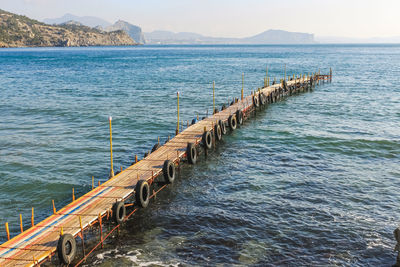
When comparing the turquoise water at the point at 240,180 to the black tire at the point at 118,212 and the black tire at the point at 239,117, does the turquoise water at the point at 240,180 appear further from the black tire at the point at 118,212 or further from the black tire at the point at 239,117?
the black tire at the point at 239,117

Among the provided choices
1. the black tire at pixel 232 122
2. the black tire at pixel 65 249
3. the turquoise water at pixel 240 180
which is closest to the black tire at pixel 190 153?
the turquoise water at pixel 240 180

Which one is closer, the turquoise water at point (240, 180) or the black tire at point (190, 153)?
the turquoise water at point (240, 180)

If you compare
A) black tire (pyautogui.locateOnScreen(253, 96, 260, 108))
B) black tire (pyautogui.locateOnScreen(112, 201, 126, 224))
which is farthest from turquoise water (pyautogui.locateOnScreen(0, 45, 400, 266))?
black tire (pyautogui.locateOnScreen(253, 96, 260, 108))

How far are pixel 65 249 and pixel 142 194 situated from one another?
24.8ft

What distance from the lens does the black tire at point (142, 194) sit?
80.8 ft

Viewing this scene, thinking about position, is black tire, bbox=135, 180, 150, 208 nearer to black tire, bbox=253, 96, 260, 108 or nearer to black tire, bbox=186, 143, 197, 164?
black tire, bbox=186, 143, 197, 164

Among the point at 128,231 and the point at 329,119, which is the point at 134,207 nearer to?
the point at 128,231

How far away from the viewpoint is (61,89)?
80938 millimetres

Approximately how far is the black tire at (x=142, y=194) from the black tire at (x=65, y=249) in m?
6.49

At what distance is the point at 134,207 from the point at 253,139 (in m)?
21.6

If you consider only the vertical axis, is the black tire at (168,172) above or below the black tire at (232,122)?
below

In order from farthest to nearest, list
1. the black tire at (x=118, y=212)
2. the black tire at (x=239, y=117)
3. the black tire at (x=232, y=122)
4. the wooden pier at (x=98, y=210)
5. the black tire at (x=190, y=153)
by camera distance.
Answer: the black tire at (x=239, y=117) < the black tire at (x=232, y=122) < the black tire at (x=190, y=153) < the black tire at (x=118, y=212) < the wooden pier at (x=98, y=210)

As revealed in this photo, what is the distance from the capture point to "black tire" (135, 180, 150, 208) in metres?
24.6

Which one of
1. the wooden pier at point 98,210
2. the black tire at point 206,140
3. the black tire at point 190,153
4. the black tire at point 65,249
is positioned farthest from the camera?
the black tire at point 206,140
